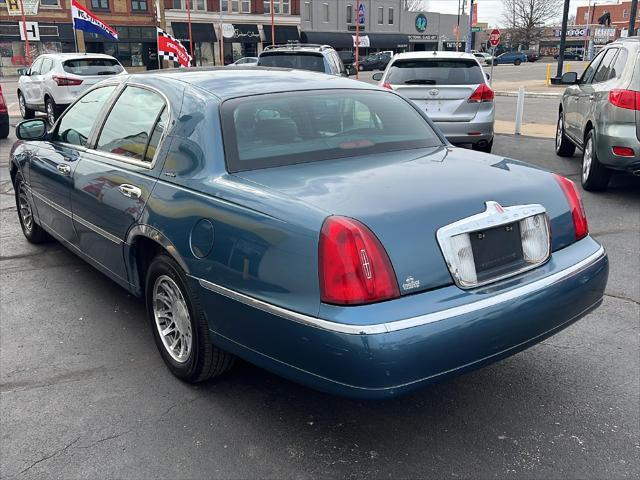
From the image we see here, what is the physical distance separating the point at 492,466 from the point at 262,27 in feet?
187

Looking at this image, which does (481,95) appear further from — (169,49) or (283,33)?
(283,33)

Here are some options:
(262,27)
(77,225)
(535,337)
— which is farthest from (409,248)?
(262,27)

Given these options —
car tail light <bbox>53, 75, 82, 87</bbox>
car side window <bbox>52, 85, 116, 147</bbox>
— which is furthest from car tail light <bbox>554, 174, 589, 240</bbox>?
car tail light <bbox>53, 75, 82, 87</bbox>

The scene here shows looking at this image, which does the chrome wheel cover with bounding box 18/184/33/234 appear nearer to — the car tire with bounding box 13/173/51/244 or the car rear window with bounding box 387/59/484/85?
the car tire with bounding box 13/173/51/244

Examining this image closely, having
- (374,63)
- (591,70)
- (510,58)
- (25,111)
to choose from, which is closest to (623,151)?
(591,70)

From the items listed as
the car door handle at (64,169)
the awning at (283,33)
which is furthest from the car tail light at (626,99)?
the awning at (283,33)

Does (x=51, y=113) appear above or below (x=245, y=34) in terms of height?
below

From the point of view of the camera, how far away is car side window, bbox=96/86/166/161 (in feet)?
11.9

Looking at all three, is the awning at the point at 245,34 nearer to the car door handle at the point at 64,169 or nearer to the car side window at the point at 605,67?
the car side window at the point at 605,67

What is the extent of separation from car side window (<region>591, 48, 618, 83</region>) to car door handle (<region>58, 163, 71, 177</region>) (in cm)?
634

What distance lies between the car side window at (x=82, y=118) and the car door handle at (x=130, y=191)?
0.96m

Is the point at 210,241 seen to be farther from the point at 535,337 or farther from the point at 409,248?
the point at 535,337

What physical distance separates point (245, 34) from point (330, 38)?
11515mm

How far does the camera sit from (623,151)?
682cm
